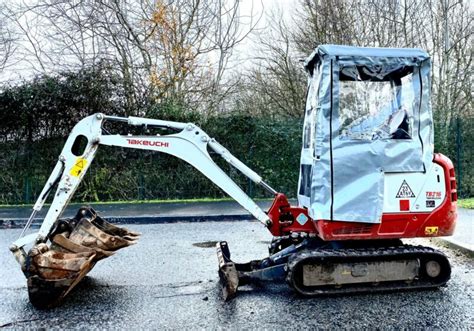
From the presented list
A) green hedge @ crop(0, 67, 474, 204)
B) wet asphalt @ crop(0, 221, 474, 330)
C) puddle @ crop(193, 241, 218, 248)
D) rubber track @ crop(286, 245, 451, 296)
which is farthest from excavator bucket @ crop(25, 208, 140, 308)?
green hedge @ crop(0, 67, 474, 204)

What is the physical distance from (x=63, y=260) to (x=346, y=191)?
3.11m

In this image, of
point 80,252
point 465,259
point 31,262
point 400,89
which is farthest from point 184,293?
point 465,259

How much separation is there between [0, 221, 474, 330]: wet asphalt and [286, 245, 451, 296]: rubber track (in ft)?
0.28

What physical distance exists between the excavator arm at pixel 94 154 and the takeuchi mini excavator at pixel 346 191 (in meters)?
0.01

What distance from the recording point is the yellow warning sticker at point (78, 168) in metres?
5.28

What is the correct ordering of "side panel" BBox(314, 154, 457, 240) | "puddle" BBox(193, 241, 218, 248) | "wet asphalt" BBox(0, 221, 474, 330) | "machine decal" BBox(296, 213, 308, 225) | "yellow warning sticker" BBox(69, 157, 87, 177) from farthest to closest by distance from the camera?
"puddle" BBox(193, 241, 218, 248), "machine decal" BBox(296, 213, 308, 225), "yellow warning sticker" BBox(69, 157, 87, 177), "side panel" BBox(314, 154, 457, 240), "wet asphalt" BBox(0, 221, 474, 330)

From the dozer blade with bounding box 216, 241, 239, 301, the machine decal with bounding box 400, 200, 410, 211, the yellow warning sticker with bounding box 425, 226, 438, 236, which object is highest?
the machine decal with bounding box 400, 200, 410, 211

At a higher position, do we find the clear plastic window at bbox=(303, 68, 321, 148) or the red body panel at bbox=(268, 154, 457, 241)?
the clear plastic window at bbox=(303, 68, 321, 148)

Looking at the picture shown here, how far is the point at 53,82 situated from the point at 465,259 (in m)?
12.5

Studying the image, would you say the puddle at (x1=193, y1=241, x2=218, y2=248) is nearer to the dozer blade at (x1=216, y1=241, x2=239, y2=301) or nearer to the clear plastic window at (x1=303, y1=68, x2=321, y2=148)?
the dozer blade at (x1=216, y1=241, x2=239, y2=301)

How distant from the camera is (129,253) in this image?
24.7 ft

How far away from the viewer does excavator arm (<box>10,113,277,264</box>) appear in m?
5.20

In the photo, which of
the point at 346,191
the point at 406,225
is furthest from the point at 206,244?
the point at 406,225

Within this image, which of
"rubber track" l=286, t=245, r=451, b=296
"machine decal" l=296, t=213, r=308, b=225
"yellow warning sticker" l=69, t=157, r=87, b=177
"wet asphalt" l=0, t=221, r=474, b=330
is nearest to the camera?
"wet asphalt" l=0, t=221, r=474, b=330
